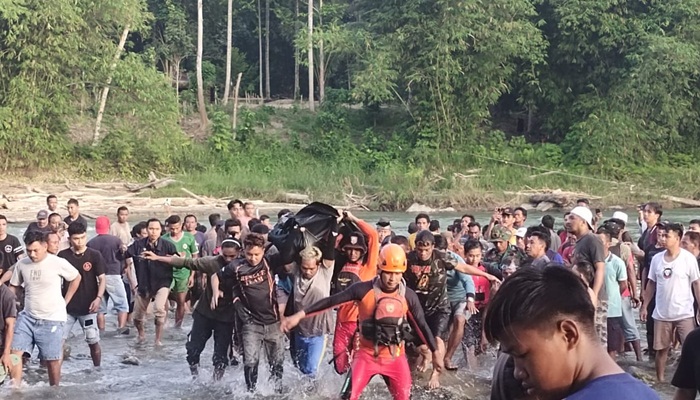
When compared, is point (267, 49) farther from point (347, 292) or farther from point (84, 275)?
point (347, 292)

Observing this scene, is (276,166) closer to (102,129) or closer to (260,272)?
(102,129)

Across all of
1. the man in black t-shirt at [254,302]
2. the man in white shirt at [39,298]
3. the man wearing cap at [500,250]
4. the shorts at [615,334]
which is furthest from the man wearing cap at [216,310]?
the shorts at [615,334]

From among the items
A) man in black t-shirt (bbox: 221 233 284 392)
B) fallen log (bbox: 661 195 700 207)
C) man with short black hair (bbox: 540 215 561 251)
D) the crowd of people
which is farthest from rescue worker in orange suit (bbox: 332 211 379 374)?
fallen log (bbox: 661 195 700 207)

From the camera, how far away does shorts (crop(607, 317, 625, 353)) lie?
30.5ft

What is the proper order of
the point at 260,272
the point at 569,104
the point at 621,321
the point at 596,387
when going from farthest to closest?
the point at 569,104 → the point at 621,321 → the point at 260,272 → the point at 596,387

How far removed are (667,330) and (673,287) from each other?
48 cm

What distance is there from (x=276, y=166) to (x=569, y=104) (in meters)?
13.8

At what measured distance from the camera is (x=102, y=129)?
119 feet

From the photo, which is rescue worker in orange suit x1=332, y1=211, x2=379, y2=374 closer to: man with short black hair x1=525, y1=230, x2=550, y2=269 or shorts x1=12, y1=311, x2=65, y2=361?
man with short black hair x1=525, y1=230, x2=550, y2=269

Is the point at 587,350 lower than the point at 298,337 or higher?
higher

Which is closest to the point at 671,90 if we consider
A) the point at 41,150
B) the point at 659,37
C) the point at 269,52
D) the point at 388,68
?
the point at 659,37

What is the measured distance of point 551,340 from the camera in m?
1.95

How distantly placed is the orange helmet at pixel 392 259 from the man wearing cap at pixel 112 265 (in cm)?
552

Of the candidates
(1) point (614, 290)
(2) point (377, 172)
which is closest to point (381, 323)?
(1) point (614, 290)
